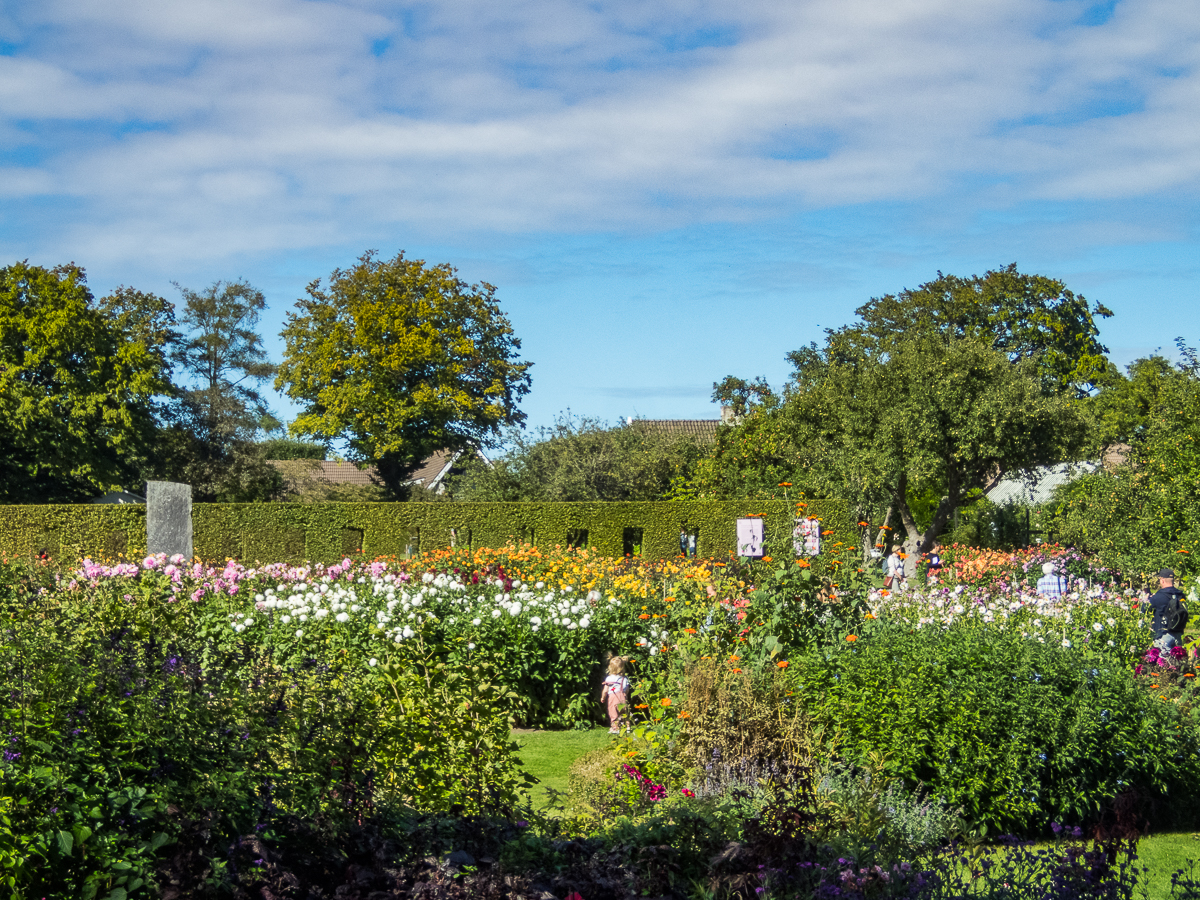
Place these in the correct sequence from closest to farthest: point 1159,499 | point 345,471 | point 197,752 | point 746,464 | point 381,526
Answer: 1. point 197,752
2. point 1159,499
3. point 381,526
4. point 746,464
5. point 345,471

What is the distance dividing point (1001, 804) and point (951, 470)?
63.9 ft

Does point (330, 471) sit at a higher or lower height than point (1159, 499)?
higher

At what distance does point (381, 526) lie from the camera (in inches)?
813

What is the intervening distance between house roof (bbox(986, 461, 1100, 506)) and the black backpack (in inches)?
610

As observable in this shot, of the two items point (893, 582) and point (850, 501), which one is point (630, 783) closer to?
point (893, 582)

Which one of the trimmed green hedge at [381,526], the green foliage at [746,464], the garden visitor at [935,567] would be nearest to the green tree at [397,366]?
the green foliage at [746,464]

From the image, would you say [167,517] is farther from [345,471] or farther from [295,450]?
[295,450]

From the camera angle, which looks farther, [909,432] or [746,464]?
[746,464]

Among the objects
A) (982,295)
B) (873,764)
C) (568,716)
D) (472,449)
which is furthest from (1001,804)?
(982,295)

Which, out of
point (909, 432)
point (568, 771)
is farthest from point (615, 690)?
point (909, 432)

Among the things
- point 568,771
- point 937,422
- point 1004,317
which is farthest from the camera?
point 1004,317

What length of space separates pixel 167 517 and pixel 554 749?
10548 millimetres

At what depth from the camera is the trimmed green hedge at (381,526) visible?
19.7 meters

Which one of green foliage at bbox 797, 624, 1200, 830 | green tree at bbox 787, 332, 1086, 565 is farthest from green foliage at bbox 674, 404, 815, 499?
green foliage at bbox 797, 624, 1200, 830
